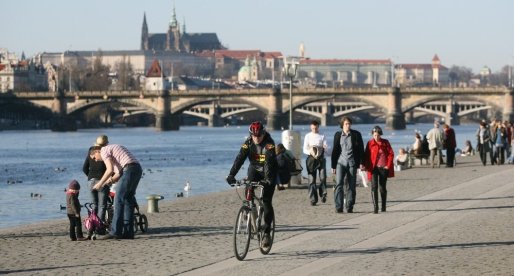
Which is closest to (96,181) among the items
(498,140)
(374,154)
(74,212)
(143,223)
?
(143,223)

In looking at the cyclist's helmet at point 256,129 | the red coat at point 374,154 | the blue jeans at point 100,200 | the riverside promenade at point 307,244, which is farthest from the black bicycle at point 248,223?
the red coat at point 374,154

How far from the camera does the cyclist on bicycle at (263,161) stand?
15602 mm

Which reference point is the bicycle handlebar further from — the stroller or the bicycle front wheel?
the stroller

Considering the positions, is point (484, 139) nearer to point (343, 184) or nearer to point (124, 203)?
point (343, 184)

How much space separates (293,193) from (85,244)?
1112 centimetres

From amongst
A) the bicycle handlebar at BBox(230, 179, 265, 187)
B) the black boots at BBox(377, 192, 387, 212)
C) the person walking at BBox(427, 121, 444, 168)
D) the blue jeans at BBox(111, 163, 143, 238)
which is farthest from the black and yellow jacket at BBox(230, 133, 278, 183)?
the person walking at BBox(427, 121, 444, 168)

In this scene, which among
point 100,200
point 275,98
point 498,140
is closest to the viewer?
point 100,200

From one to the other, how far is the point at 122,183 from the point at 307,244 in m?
2.63

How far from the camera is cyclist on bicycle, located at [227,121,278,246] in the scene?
15.6m

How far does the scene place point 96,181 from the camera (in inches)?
747

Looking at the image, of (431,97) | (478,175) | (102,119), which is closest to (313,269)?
(478,175)

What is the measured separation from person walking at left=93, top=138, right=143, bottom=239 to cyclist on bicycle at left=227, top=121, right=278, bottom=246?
2683mm

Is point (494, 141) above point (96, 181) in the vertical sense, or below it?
above

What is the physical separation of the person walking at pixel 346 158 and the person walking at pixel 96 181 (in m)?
4.28
